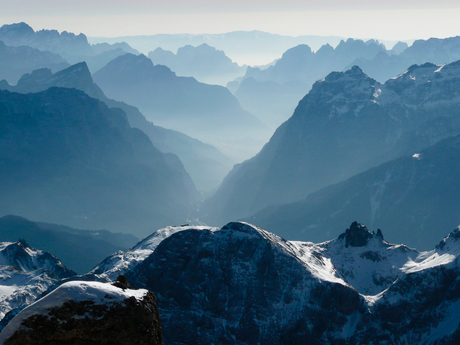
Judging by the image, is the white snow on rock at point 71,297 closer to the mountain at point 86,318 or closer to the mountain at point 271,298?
the mountain at point 86,318

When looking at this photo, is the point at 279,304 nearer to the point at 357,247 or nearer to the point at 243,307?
the point at 243,307

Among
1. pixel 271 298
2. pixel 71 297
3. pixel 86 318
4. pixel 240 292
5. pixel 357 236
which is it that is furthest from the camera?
pixel 357 236

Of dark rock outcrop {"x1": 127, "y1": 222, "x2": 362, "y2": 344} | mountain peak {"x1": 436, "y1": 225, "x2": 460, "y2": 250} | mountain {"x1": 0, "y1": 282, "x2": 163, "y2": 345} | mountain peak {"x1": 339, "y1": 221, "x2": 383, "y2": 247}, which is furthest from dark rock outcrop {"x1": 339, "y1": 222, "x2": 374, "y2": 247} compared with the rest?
mountain {"x1": 0, "y1": 282, "x2": 163, "y2": 345}

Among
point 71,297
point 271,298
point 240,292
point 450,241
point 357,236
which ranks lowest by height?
point 271,298

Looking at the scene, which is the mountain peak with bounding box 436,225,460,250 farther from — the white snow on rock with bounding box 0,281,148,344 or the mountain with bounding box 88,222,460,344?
the white snow on rock with bounding box 0,281,148,344

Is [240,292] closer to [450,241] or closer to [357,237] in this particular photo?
[357,237]

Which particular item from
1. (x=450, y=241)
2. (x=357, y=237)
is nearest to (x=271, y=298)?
(x=357, y=237)
